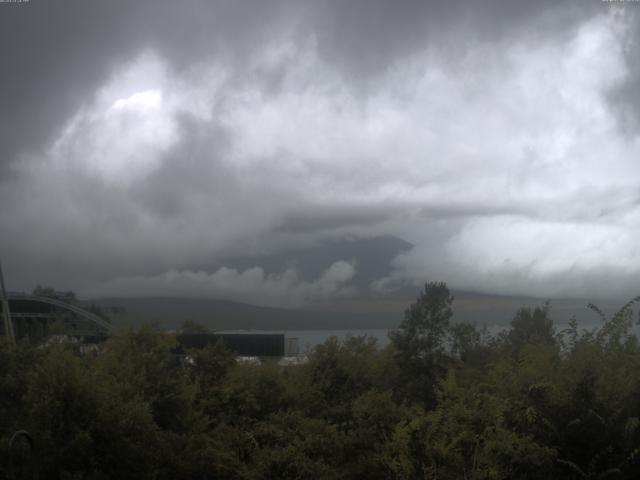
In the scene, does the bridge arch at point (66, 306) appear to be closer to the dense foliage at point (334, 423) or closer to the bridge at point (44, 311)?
the bridge at point (44, 311)

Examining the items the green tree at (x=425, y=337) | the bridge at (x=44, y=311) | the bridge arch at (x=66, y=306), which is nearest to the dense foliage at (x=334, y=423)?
the green tree at (x=425, y=337)

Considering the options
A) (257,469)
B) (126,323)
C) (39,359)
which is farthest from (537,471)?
(126,323)

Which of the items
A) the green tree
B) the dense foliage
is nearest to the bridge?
the green tree

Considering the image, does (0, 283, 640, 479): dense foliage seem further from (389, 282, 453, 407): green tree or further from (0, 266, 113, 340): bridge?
(0, 266, 113, 340): bridge

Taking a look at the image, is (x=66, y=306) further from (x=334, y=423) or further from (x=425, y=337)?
(x=334, y=423)

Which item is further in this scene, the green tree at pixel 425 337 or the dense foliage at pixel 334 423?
the green tree at pixel 425 337

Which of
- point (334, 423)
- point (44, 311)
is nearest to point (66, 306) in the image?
point (44, 311)

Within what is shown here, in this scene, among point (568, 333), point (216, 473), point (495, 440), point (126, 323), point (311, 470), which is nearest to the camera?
point (495, 440)

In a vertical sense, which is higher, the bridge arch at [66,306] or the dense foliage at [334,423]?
the bridge arch at [66,306]

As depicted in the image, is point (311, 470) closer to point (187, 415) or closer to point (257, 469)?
point (257, 469)
